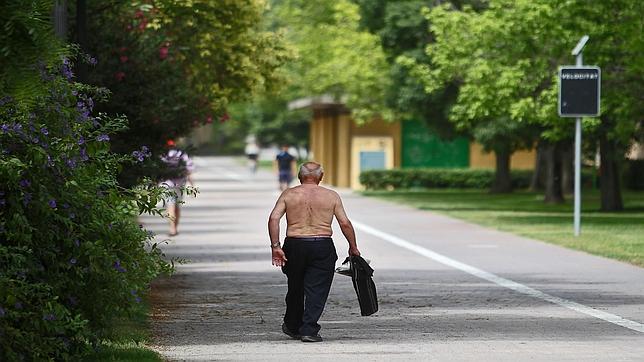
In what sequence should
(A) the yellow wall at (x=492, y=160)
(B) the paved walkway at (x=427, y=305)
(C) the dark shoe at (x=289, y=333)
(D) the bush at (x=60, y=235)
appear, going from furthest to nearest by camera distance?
(A) the yellow wall at (x=492, y=160) < (C) the dark shoe at (x=289, y=333) < (B) the paved walkway at (x=427, y=305) < (D) the bush at (x=60, y=235)

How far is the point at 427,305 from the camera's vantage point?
16.0 m

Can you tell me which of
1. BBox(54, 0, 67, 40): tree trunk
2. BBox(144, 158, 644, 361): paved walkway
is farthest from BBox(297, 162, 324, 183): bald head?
BBox(54, 0, 67, 40): tree trunk

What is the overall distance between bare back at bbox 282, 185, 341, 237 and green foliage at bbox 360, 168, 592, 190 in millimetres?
52151

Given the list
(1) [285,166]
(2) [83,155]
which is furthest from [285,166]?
(2) [83,155]

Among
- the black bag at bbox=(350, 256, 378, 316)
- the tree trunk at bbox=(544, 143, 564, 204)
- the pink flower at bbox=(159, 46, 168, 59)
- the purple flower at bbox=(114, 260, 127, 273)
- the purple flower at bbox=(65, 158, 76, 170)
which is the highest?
the pink flower at bbox=(159, 46, 168, 59)

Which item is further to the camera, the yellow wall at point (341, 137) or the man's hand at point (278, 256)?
the yellow wall at point (341, 137)

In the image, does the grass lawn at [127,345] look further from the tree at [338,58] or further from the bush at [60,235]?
the tree at [338,58]

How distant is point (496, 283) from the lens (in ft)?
62.0

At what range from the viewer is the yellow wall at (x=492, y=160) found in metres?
70.0

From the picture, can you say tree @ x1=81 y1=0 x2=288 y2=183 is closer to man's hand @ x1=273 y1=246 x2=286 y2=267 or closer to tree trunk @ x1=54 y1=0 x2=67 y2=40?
tree trunk @ x1=54 y1=0 x2=67 y2=40

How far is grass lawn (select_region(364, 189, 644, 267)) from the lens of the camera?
88.2 ft

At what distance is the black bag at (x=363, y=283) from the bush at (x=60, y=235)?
212cm

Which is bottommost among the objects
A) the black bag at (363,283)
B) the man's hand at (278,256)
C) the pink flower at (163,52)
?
the black bag at (363,283)

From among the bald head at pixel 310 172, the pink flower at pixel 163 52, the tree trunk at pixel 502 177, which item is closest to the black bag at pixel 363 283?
the bald head at pixel 310 172
